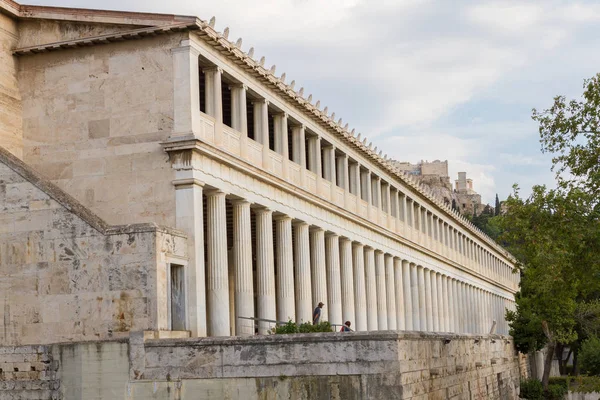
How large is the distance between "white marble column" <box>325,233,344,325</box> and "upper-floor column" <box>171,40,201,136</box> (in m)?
15.1

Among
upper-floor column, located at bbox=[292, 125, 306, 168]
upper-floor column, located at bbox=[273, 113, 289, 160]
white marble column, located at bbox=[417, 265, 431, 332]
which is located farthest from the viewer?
white marble column, located at bbox=[417, 265, 431, 332]

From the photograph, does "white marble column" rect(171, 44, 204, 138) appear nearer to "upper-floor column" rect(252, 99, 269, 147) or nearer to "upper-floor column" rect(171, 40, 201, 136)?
"upper-floor column" rect(171, 40, 201, 136)

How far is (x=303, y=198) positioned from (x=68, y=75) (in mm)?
11980

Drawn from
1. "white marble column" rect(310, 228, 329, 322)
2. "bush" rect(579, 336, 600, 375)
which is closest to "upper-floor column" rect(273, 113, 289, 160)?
"white marble column" rect(310, 228, 329, 322)

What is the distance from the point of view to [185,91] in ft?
102

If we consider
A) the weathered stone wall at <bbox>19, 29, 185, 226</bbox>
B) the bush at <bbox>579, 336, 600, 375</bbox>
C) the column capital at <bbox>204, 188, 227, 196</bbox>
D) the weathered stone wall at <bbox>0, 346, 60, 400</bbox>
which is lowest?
the bush at <bbox>579, 336, 600, 375</bbox>

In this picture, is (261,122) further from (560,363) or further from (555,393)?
(560,363)

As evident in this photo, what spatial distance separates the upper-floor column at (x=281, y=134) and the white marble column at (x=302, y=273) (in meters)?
3.55

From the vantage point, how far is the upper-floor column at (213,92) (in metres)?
33.0

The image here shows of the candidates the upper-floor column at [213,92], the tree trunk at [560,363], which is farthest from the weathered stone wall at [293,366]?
the tree trunk at [560,363]

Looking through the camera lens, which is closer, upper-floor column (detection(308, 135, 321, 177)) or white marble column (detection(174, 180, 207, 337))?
white marble column (detection(174, 180, 207, 337))

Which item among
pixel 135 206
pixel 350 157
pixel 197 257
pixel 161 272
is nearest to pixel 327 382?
pixel 161 272

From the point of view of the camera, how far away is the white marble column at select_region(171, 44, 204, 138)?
101 ft

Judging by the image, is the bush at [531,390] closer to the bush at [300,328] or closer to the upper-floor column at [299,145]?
the upper-floor column at [299,145]
